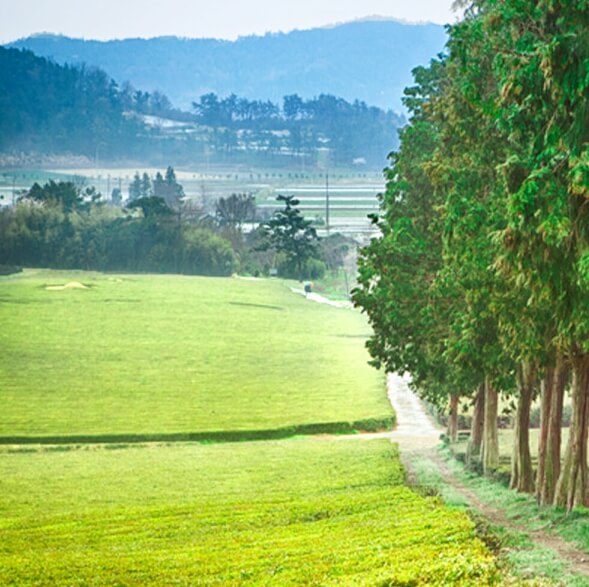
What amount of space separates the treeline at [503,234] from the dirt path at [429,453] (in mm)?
1407

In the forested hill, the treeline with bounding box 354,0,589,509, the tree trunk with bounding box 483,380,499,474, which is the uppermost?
the forested hill

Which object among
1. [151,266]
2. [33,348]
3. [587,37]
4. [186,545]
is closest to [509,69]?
[587,37]

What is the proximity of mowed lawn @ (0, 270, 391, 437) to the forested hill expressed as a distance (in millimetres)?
62351

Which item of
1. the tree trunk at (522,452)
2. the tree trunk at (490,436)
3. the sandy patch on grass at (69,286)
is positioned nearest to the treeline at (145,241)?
the sandy patch on grass at (69,286)

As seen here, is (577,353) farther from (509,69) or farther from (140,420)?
(140,420)

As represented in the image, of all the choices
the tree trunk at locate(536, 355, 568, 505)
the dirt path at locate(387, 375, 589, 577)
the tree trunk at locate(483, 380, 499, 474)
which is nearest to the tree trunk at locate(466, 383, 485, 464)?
the dirt path at locate(387, 375, 589, 577)

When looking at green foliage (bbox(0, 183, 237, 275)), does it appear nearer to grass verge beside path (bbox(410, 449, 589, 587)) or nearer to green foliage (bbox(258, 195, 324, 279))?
green foliage (bbox(258, 195, 324, 279))

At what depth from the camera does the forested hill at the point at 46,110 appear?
163 m

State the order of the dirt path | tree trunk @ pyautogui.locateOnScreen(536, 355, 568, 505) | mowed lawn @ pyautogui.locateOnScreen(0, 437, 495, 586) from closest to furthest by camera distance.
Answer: mowed lawn @ pyautogui.locateOnScreen(0, 437, 495, 586) < the dirt path < tree trunk @ pyautogui.locateOnScreen(536, 355, 568, 505)

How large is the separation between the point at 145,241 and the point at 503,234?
309 feet

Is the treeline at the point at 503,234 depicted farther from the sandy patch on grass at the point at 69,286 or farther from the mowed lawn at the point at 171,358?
the sandy patch on grass at the point at 69,286

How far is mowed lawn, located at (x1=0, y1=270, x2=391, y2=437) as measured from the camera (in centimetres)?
6656

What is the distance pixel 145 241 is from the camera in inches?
4498

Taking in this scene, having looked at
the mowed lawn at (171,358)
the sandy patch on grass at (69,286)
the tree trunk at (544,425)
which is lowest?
the mowed lawn at (171,358)
